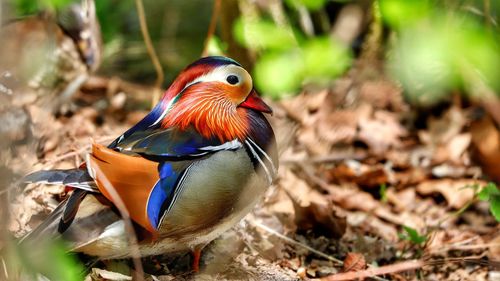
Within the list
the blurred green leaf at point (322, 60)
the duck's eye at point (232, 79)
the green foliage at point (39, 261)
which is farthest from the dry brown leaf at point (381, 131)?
the green foliage at point (39, 261)

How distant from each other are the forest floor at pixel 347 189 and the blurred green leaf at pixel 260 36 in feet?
1.26

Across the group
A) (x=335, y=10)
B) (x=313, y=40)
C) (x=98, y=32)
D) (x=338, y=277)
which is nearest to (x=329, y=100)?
(x=313, y=40)

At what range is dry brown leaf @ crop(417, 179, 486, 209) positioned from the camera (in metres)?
4.36

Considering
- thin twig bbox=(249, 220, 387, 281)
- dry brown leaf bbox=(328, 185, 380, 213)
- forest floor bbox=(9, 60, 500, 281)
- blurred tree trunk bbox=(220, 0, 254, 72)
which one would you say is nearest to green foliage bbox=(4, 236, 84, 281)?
forest floor bbox=(9, 60, 500, 281)

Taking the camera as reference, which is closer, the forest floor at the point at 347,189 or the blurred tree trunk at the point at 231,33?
the forest floor at the point at 347,189

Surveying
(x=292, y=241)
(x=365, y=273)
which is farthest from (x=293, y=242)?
(x=365, y=273)

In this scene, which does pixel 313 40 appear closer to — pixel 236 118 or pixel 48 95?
pixel 48 95

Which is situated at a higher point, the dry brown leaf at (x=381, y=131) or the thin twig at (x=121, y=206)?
the thin twig at (x=121, y=206)

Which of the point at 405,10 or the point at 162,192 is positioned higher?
the point at 162,192

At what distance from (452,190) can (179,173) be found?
2247 millimetres

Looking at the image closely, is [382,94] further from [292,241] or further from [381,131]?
[292,241]

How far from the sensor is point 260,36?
15.7 feet

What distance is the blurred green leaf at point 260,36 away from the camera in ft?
15.7

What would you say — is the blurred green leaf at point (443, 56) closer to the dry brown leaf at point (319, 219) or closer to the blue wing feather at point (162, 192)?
the dry brown leaf at point (319, 219)
